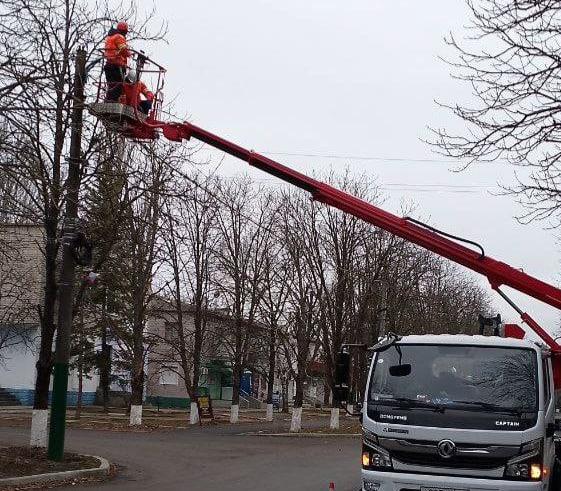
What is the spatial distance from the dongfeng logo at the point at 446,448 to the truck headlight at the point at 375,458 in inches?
24.4

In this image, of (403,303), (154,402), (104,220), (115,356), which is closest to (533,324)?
(104,220)

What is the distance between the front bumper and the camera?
809cm

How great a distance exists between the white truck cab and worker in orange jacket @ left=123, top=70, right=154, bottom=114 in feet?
21.8

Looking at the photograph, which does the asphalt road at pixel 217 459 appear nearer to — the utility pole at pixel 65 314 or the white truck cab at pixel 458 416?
the utility pole at pixel 65 314

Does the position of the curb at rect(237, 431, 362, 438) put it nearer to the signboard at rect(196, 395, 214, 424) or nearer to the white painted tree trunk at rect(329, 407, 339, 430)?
the white painted tree trunk at rect(329, 407, 339, 430)

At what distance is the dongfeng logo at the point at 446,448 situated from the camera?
8.35 m

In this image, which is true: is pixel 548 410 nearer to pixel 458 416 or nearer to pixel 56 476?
pixel 458 416

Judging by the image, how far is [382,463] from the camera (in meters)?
8.75

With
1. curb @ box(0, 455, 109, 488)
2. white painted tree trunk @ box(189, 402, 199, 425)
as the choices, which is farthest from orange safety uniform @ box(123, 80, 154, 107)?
white painted tree trunk @ box(189, 402, 199, 425)

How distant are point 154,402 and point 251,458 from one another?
118 feet

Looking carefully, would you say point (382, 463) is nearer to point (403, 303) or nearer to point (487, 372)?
point (487, 372)

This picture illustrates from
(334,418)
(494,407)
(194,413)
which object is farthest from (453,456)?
(194,413)

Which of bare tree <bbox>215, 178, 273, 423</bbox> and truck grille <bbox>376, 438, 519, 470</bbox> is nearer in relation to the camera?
truck grille <bbox>376, 438, 519, 470</bbox>

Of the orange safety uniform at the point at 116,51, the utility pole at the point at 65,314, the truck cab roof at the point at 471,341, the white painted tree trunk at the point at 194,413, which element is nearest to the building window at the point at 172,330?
the white painted tree trunk at the point at 194,413
